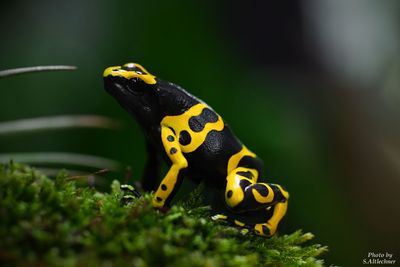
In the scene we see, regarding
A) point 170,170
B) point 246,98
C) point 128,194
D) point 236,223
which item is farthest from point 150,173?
point 246,98

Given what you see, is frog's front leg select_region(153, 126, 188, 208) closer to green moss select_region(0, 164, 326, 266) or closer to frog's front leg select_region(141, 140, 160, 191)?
green moss select_region(0, 164, 326, 266)

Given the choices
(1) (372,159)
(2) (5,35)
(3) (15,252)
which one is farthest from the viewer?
(1) (372,159)

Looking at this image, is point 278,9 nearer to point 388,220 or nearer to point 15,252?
point 388,220

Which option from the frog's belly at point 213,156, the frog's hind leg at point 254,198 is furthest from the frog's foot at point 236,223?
the frog's belly at point 213,156

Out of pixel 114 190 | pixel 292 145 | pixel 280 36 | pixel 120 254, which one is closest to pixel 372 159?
pixel 292 145

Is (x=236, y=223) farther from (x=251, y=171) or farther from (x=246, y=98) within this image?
(x=246, y=98)

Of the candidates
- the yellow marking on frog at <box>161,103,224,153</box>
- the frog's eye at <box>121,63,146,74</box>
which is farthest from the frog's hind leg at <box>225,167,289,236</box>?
the frog's eye at <box>121,63,146,74</box>
